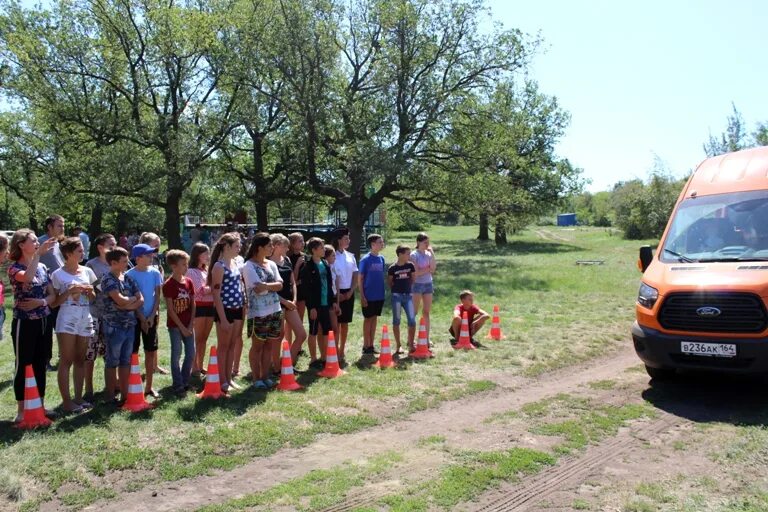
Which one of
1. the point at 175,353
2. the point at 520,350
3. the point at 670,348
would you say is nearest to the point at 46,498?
the point at 175,353

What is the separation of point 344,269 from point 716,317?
4817mm

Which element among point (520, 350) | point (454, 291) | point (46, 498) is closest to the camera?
point (46, 498)

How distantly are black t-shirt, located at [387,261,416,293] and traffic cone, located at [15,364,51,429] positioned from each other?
4.94 meters

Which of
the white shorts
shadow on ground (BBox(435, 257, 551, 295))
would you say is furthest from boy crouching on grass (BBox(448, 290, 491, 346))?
shadow on ground (BBox(435, 257, 551, 295))

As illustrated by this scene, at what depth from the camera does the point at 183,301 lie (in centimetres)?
691

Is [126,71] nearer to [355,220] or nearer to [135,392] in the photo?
[355,220]

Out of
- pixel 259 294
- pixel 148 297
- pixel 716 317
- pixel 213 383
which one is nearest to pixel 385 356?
pixel 259 294

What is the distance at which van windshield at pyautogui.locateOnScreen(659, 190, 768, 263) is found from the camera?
273 inches

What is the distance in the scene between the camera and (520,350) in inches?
371

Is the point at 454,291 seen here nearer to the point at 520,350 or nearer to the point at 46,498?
the point at 520,350

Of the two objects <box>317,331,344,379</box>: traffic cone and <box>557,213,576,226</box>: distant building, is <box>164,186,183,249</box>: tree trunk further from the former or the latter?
<box>557,213,576,226</box>: distant building

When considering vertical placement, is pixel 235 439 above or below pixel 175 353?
below

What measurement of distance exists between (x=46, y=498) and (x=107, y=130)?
2156cm

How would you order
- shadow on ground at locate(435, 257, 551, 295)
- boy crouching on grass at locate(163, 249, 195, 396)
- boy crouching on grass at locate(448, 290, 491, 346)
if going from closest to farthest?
boy crouching on grass at locate(163, 249, 195, 396), boy crouching on grass at locate(448, 290, 491, 346), shadow on ground at locate(435, 257, 551, 295)
